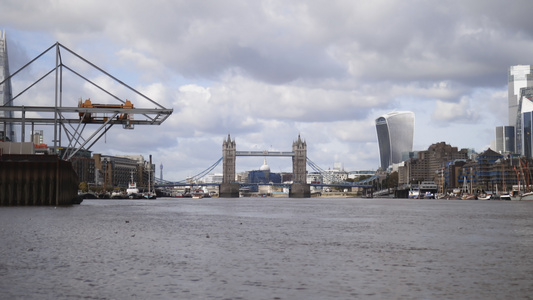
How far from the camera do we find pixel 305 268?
26.3m

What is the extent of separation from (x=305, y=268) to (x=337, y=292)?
5376 millimetres

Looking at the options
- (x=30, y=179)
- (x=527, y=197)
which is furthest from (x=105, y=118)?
(x=527, y=197)

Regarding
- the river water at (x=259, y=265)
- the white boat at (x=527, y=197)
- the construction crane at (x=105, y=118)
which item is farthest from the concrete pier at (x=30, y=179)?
the white boat at (x=527, y=197)

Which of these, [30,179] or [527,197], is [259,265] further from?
[527,197]

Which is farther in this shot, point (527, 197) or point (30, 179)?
point (527, 197)

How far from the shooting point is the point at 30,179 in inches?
3061

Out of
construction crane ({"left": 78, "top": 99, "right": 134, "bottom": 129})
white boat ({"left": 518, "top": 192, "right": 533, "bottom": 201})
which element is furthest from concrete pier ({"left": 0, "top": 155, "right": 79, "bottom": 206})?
white boat ({"left": 518, "top": 192, "right": 533, "bottom": 201})

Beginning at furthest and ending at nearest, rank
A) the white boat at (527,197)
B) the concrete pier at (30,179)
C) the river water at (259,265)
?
1. the white boat at (527,197)
2. the concrete pier at (30,179)
3. the river water at (259,265)

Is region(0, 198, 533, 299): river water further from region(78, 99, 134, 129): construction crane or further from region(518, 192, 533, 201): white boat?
region(518, 192, 533, 201): white boat

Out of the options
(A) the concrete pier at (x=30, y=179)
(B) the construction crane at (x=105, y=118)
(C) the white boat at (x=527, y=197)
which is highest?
(B) the construction crane at (x=105, y=118)

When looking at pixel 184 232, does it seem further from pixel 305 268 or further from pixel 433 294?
pixel 433 294

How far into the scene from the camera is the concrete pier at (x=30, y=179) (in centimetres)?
7625

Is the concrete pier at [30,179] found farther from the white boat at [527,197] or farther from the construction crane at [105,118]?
the white boat at [527,197]

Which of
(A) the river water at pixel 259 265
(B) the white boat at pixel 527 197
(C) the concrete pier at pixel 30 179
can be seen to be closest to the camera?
(A) the river water at pixel 259 265
